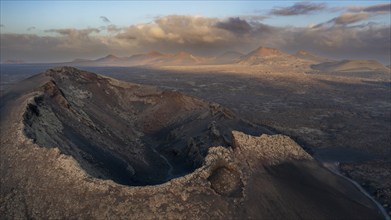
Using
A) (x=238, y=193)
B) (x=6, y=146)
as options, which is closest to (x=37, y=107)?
(x=6, y=146)

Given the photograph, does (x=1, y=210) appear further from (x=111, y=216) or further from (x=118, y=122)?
(x=118, y=122)

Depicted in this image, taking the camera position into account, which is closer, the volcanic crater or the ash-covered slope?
the ash-covered slope

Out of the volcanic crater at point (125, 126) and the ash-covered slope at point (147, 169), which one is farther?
the volcanic crater at point (125, 126)

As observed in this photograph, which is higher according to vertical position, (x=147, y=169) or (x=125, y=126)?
(x=125, y=126)
